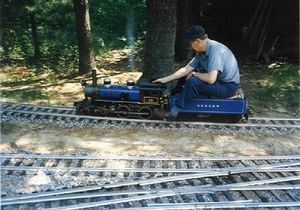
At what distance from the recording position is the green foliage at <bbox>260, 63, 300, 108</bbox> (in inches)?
462

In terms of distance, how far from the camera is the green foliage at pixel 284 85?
11742 millimetres

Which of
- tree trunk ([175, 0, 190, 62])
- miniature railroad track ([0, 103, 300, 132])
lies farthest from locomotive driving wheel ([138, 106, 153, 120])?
tree trunk ([175, 0, 190, 62])

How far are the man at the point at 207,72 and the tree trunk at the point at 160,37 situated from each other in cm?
188

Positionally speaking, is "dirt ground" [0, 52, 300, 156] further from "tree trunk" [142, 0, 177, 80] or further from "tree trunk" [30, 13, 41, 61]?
"tree trunk" [30, 13, 41, 61]

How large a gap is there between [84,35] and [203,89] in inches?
231

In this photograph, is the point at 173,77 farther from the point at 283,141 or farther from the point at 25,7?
the point at 25,7

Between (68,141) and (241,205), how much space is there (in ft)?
12.5

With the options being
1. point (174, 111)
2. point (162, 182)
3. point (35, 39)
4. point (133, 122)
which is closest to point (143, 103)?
point (133, 122)

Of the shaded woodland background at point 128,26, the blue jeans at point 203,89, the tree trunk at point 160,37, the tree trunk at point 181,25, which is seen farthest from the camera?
the shaded woodland background at point 128,26

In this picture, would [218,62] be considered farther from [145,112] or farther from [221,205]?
[221,205]

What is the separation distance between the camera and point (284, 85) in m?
13.0

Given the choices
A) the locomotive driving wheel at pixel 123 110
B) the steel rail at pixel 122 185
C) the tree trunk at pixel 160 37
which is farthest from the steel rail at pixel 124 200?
the tree trunk at pixel 160 37

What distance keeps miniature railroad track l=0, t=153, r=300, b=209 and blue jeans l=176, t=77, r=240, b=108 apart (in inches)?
65.1

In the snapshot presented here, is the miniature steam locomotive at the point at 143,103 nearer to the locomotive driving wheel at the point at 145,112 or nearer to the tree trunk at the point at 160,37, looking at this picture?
the locomotive driving wheel at the point at 145,112
